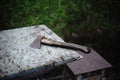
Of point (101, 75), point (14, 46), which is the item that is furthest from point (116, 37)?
point (14, 46)

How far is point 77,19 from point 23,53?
1744 mm

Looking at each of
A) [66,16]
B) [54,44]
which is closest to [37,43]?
[54,44]

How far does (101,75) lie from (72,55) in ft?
1.97

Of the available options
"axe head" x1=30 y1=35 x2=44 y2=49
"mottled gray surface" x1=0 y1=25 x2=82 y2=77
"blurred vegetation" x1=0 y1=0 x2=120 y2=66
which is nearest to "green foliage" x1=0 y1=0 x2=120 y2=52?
"blurred vegetation" x1=0 y1=0 x2=120 y2=66

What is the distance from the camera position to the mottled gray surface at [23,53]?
1.61 m

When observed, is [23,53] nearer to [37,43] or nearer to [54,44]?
[37,43]

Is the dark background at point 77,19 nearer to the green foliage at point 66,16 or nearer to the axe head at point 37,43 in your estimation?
the green foliage at point 66,16

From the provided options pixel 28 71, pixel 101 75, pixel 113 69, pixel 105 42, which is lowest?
pixel 113 69

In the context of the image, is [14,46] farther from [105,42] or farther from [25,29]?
[105,42]

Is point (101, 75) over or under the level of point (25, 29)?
under

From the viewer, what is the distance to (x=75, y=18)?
332 centimetres

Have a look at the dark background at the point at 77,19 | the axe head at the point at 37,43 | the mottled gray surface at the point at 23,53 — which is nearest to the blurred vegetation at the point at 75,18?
the dark background at the point at 77,19

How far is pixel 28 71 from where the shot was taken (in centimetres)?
160

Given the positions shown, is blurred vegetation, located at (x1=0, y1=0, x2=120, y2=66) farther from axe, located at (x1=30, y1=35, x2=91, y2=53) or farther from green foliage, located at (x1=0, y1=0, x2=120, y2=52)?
axe, located at (x1=30, y1=35, x2=91, y2=53)
